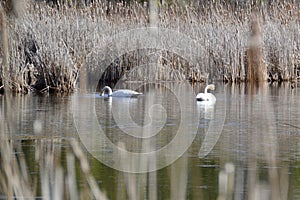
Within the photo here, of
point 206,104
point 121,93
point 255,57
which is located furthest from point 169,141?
point 255,57

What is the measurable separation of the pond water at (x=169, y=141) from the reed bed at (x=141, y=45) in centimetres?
109

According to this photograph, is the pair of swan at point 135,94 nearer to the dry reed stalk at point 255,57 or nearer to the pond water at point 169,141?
the pond water at point 169,141

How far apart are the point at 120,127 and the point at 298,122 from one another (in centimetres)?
185

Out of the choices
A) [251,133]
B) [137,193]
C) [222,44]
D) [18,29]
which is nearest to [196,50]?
[222,44]

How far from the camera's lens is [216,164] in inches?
218

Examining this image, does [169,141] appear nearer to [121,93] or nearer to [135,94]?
[135,94]

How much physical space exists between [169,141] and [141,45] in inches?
289

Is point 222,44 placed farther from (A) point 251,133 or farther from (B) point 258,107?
(A) point 251,133

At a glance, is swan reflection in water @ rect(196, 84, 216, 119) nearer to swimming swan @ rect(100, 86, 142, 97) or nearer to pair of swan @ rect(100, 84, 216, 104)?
pair of swan @ rect(100, 84, 216, 104)

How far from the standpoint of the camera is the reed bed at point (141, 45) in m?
12.1

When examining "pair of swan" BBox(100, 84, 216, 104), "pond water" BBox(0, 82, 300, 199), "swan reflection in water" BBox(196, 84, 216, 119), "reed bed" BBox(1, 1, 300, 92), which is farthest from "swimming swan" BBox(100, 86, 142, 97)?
"swan reflection in water" BBox(196, 84, 216, 119)

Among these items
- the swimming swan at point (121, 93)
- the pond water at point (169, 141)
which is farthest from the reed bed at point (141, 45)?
the pond water at point (169, 141)

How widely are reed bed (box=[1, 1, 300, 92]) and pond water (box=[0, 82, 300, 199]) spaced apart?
42.9 inches

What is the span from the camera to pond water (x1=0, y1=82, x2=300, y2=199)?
4512mm
